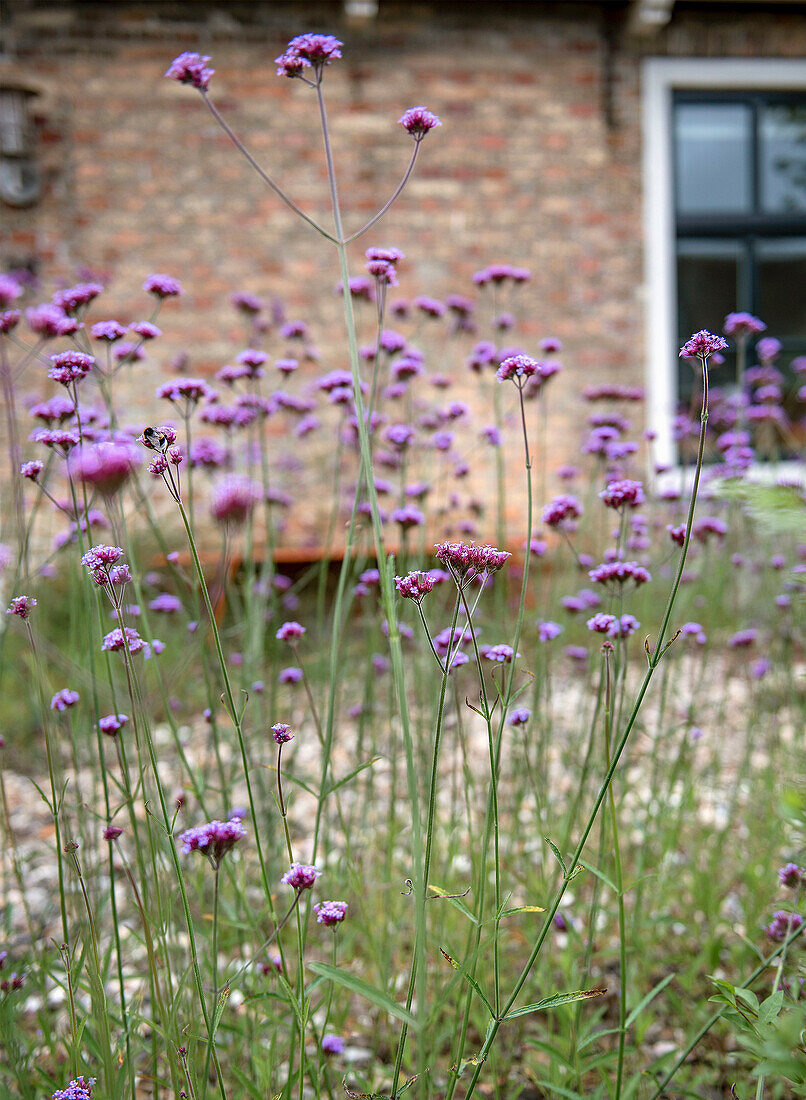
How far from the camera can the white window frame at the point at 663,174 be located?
4445mm

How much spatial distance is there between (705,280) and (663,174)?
25.6 inches

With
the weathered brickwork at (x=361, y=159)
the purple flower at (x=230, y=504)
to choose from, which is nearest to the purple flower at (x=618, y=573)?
the purple flower at (x=230, y=504)

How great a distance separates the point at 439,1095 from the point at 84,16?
4783 millimetres

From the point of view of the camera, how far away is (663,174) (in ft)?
14.7

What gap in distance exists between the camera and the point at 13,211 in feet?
13.5

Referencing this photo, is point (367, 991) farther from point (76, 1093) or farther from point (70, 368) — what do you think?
point (70, 368)

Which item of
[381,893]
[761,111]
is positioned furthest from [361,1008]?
[761,111]

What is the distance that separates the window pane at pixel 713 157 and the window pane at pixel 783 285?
29 centimetres

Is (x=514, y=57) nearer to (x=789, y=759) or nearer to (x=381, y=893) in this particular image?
(x=789, y=759)

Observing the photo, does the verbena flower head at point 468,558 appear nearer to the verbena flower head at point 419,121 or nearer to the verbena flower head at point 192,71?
the verbena flower head at point 419,121

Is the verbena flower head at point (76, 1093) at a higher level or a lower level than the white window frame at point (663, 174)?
lower

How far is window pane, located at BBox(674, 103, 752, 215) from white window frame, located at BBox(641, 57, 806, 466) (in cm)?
13

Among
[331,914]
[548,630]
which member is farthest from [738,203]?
[331,914]

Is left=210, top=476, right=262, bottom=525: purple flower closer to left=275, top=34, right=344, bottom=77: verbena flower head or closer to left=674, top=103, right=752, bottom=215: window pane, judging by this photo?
left=275, top=34, right=344, bottom=77: verbena flower head
